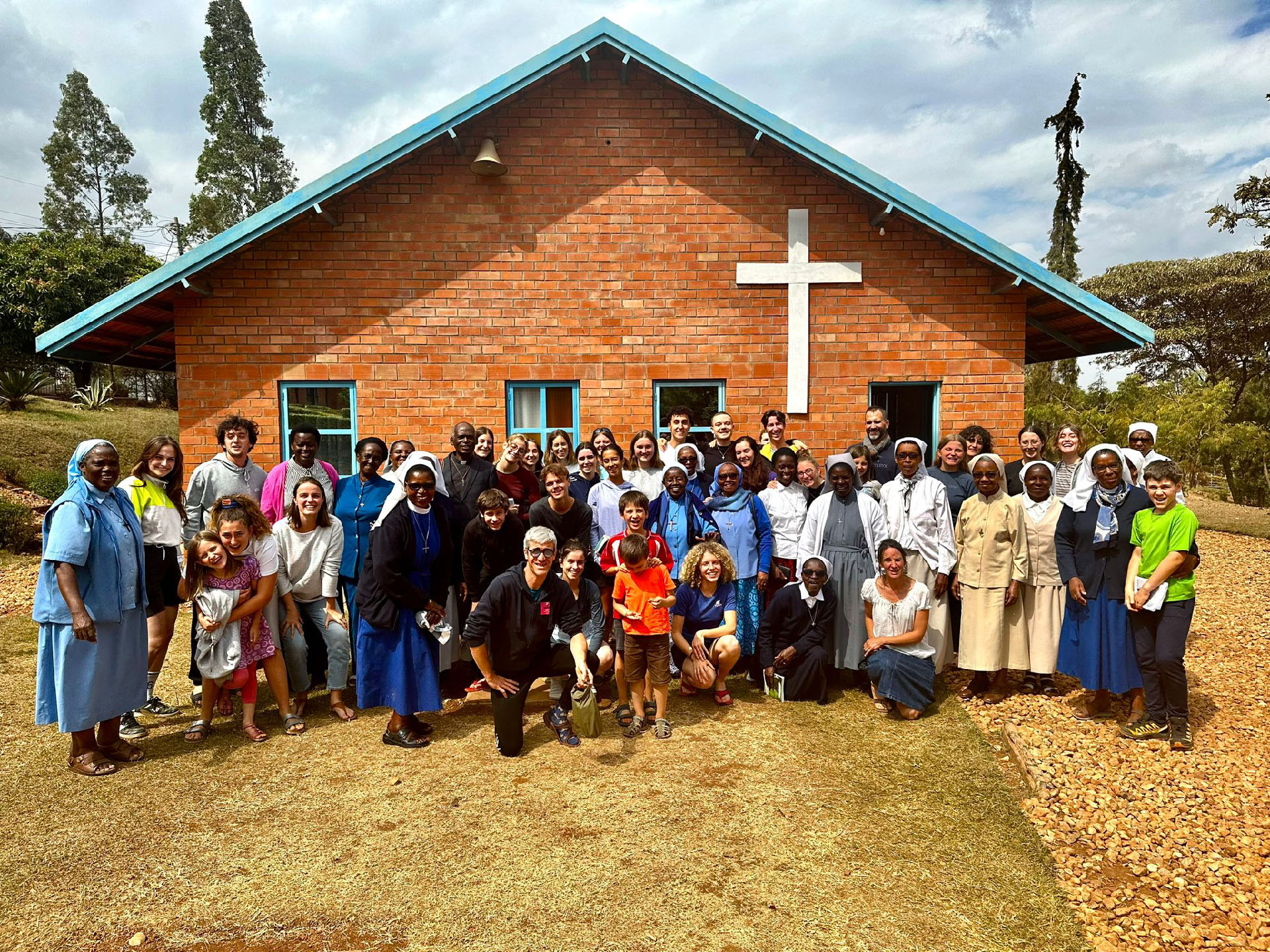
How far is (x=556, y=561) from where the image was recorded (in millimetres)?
5371

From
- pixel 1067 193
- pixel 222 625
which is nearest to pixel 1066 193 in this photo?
pixel 1067 193

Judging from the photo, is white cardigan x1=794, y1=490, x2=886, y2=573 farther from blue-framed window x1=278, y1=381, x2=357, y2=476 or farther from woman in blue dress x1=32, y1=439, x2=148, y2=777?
blue-framed window x1=278, y1=381, x2=357, y2=476

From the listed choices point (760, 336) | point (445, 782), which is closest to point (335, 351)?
point (760, 336)

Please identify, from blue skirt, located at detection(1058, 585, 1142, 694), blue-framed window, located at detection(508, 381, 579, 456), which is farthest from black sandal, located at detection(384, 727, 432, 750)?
blue skirt, located at detection(1058, 585, 1142, 694)

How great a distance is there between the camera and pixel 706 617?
5.68 m

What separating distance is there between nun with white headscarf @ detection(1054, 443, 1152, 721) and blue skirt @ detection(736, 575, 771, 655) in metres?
2.24

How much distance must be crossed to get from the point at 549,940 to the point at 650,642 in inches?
86.3

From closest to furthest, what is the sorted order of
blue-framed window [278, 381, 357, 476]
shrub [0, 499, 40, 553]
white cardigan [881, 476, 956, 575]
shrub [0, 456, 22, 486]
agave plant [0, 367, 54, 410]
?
white cardigan [881, 476, 956, 575] → blue-framed window [278, 381, 357, 476] → shrub [0, 499, 40, 553] → shrub [0, 456, 22, 486] → agave plant [0, 367, 54, 410]

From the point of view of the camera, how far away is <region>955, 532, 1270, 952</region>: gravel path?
342 centimetres

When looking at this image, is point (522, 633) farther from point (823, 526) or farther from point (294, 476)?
point (823, 526)

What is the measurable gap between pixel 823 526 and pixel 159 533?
4.95 m

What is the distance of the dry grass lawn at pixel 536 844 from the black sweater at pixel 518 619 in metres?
0.71

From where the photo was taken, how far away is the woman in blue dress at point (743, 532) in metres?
5.94

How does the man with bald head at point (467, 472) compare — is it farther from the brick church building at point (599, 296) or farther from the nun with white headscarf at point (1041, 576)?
the nun with white headscarf at point (1041, 576)
